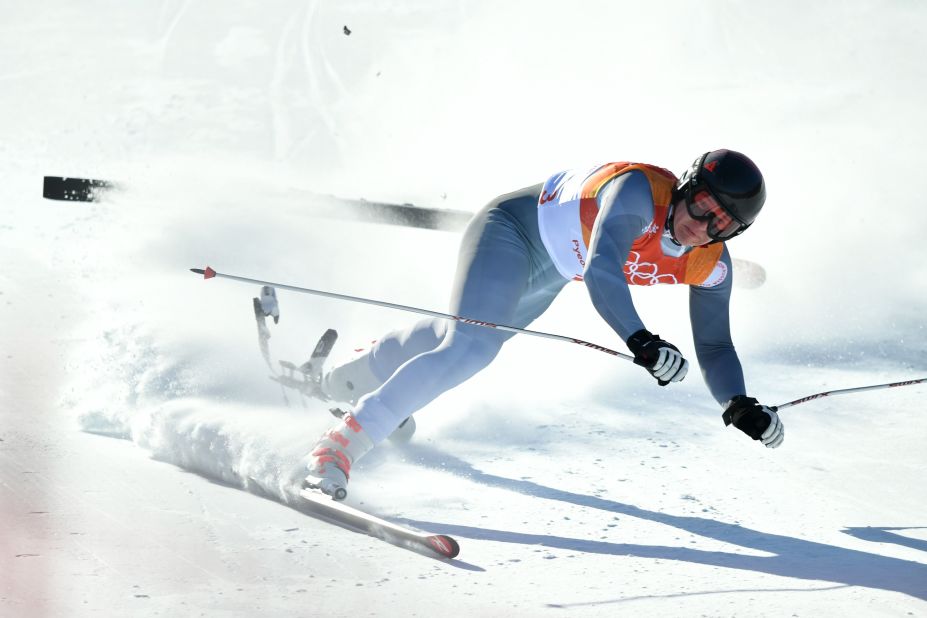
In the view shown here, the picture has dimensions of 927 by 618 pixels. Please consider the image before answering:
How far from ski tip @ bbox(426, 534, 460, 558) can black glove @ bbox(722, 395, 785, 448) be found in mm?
1045

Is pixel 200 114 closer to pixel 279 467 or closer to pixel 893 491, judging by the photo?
pixel 279 467

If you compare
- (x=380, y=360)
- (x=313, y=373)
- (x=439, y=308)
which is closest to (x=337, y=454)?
(x=380, y=360)

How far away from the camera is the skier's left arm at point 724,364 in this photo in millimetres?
3270

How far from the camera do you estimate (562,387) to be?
201 inches

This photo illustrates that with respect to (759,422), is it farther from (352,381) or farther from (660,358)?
(352,381)

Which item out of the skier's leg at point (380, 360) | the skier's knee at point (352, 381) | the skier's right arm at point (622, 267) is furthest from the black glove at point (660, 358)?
the skier's knee at point (352, 381)

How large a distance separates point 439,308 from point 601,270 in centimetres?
370

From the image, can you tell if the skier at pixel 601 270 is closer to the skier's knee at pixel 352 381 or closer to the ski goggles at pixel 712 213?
the ski goggles at pixel 712 213

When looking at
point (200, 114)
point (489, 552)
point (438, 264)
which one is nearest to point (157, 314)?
point (438, 264)

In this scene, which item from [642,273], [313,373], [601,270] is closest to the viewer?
[601,270]

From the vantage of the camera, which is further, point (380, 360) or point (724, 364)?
point (380, 360)

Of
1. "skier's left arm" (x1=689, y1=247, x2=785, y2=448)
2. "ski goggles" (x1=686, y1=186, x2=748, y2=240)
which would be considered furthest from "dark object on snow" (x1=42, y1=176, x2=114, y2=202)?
"ski goggles" (x1=686, y1=186, x2=748, y2=240)

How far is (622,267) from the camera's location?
3.04 m

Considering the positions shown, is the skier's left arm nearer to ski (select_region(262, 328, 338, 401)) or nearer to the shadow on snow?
the shadow on snow
